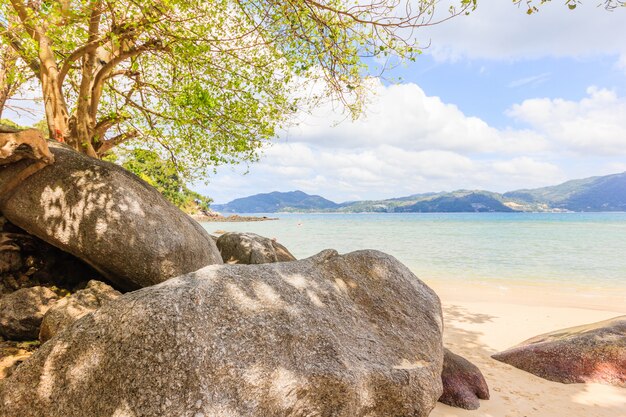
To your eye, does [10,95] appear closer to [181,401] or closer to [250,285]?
[250,285]

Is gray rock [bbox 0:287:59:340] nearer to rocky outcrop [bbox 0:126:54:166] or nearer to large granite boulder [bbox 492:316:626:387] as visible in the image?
rocky outcrop [bbox 0:126:54:166]

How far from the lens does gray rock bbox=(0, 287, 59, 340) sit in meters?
5.87

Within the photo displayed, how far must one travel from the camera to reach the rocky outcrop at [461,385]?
6.20 metres

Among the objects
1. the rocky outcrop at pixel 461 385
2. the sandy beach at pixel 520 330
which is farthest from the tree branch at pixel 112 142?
the sandy beach at pixel 520 330

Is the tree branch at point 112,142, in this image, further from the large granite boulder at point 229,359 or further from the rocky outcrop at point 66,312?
the large granite boulder at point 229,359

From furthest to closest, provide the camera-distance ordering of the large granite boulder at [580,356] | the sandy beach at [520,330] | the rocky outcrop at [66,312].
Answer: the large granite boulder at [580,356]
the sandy beach at [520,330]
the rocky outcrop at [66,312]

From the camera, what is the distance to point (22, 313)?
6004mm

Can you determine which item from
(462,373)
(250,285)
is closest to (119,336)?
(250,285)

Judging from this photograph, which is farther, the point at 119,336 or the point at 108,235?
the point at 108,235

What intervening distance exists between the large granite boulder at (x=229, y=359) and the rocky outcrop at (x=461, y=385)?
6.00ft

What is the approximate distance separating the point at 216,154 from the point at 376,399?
34.7ft

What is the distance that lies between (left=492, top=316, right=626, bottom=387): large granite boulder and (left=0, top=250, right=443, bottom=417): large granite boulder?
5064mm

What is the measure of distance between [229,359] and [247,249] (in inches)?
457

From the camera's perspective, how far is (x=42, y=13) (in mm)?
7086
